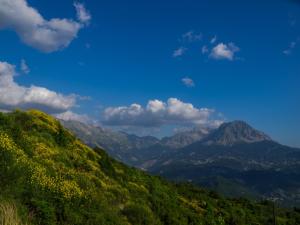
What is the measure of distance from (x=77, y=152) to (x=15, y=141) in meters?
7.14

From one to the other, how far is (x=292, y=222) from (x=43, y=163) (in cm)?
4230

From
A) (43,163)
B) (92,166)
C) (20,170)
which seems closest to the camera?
(20,170)

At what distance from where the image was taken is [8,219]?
8.30 metres

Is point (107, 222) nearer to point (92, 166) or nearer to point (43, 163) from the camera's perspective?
point (43, 163)

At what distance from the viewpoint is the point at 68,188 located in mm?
19797

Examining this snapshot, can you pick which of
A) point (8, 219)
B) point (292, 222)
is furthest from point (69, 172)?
point (292, 222)

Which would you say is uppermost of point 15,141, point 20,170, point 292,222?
point 15,141

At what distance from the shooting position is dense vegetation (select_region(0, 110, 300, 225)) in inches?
651

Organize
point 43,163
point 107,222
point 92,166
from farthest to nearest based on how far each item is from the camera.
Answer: point 92,166
point 43,163
point 107,222

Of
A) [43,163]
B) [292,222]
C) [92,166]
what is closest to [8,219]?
[43,163]

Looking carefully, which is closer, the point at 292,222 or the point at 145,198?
the point at 145,198

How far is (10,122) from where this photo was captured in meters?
25.2

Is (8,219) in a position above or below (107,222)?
above

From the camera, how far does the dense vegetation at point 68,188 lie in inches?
651
